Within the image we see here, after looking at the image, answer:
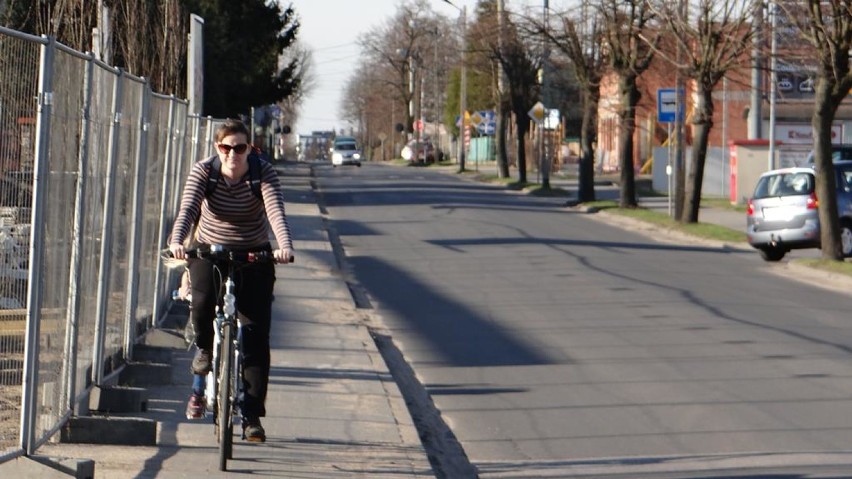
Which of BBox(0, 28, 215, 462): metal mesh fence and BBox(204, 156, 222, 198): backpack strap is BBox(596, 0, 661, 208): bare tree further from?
BBox(204, 156, 222, 198): backpack strap

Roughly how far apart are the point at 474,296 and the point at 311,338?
4694mm

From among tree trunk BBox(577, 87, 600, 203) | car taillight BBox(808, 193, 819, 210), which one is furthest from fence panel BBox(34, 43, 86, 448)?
tree trunk BBox(577, 87, 600, 203)

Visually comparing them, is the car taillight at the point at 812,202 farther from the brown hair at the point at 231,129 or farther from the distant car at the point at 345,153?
the distant car at the point at 345,153

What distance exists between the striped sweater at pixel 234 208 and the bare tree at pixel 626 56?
91.4 ft

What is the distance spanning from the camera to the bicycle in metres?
7.38

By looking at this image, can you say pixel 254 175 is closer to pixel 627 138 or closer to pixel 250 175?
pixel 250 175

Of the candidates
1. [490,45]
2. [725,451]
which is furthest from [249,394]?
[490,45]

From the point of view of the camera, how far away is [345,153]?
284ft

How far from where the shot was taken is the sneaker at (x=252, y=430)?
781 cm

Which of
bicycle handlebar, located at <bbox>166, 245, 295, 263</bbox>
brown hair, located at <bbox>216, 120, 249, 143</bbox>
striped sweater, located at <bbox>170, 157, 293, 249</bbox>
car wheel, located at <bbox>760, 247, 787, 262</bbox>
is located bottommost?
car wheel, located at <bbox>760, 247, 787, 262</bbox>

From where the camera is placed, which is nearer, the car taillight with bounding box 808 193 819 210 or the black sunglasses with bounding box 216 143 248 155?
the black sunglasses with bounding box 216 143 248 155

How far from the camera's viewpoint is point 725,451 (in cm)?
871

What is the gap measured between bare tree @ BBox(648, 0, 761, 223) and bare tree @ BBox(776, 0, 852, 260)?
5.99m

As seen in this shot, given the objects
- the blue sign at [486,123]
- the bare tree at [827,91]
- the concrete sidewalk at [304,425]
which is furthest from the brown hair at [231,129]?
the blue sign at [486,123]
